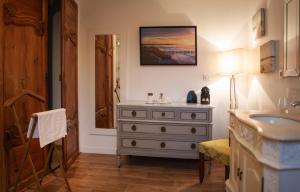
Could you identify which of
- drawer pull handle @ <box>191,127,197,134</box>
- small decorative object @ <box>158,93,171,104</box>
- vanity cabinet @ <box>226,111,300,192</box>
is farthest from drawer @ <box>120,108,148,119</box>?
vanity cabinet @ <box>226,111,300,192</box>

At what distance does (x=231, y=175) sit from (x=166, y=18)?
2537mm

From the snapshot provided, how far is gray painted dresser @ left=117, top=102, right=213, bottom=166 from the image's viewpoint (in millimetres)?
3367

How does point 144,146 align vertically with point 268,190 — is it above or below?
below

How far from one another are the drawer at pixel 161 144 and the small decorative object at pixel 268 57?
1.27 m

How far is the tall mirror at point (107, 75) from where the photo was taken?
4.09 m

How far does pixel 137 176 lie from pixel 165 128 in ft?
2.37

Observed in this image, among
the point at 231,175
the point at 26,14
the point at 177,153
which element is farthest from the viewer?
the point at 177,153

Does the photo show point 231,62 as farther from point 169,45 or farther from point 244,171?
point 244,171

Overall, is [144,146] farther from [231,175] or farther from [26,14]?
[26,14]

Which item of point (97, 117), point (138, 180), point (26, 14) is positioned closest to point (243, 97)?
point (138, 180)

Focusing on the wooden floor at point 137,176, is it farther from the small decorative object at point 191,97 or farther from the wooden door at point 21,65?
the small decorative object at point 191,97

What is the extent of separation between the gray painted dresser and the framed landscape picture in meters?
0.82

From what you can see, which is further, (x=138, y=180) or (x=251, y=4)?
(x=251, y=4)

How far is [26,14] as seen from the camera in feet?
9.40
